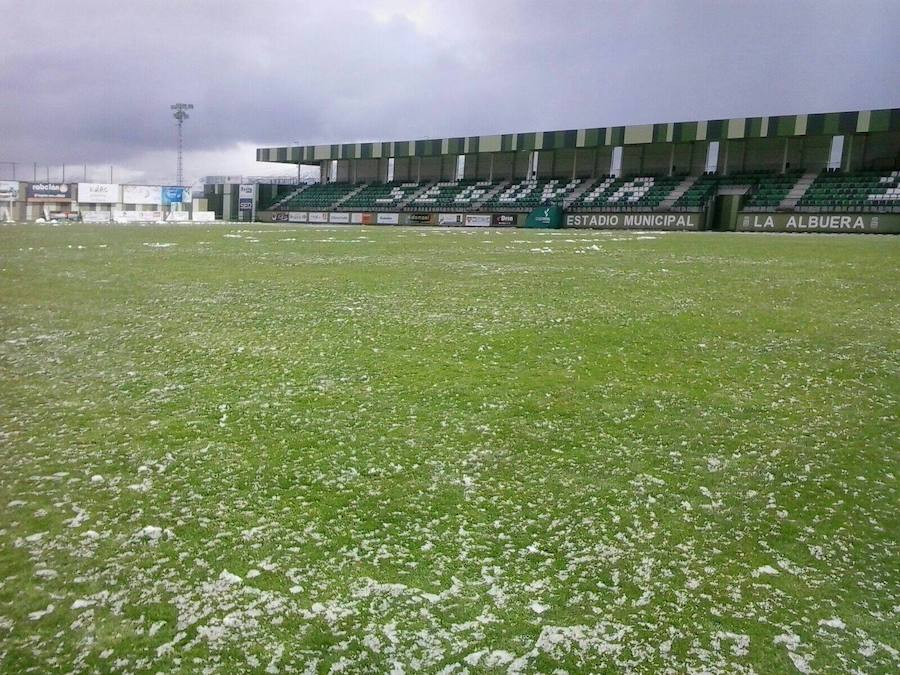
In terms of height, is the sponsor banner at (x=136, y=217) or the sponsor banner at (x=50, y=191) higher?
the sponsor banner at (x=50, y=191)

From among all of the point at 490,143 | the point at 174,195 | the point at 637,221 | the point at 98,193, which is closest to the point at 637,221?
the point at 637,221

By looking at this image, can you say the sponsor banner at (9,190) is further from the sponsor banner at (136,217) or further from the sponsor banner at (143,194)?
the sponsor banner at (136,217)

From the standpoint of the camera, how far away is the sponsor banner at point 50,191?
74312 mm

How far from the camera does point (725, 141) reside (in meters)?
50.1

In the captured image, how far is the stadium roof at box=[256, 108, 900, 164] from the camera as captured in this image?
43.0m

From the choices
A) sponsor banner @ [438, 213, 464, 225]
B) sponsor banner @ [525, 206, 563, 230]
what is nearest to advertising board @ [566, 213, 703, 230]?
sponsor banner @ [525, 206, 563, 230]

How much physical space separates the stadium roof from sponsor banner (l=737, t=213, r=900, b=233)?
911cm

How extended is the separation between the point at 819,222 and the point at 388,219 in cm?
3413

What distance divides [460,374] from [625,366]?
1.31m

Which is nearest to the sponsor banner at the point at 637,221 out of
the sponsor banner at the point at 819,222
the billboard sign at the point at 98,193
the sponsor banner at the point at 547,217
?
the sponsor banner at the point at 547,217

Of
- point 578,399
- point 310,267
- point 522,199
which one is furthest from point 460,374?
point 522,199

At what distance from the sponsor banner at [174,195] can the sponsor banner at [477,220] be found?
43832mm

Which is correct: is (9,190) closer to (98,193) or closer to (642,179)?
(98,193)

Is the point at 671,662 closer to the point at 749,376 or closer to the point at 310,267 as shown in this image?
the point at 749,376
